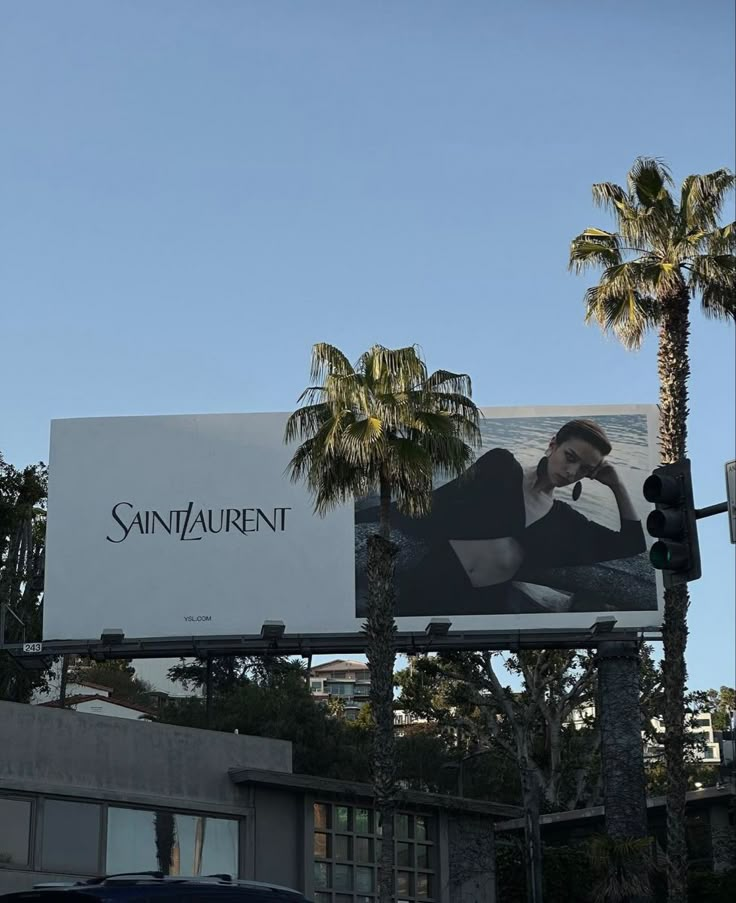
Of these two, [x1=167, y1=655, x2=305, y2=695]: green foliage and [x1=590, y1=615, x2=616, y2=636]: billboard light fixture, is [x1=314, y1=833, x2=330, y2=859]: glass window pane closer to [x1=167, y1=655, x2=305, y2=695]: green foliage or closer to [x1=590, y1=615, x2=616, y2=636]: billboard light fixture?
[x1=590, y1=615, x2=616, y2=636]: billboard light fixture

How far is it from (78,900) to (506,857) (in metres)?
31.0

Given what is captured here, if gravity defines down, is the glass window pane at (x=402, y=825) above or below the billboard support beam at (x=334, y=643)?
below

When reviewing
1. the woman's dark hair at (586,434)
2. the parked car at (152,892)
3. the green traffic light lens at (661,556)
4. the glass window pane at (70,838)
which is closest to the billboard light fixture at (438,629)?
the woman's dark hair at (586,434)

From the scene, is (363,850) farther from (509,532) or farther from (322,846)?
(509,532)

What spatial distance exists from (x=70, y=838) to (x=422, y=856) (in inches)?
327

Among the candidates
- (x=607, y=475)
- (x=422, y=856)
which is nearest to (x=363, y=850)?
(x=422, y=856)

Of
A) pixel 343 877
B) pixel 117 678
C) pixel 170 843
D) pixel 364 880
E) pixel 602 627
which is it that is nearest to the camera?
pixel 170 843

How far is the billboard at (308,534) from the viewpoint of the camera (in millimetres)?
43406

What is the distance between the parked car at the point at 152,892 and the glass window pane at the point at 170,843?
10303 millimetres

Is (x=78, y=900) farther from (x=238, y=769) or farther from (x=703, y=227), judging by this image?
(x=703, y=227)

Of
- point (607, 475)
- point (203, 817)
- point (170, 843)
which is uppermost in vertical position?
point (607, 475)

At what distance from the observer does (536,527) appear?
1757 inches

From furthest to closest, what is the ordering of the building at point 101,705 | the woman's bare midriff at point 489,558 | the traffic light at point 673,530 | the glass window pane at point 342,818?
the building at point 101,705
the woman's bare midriff at point 489,558
the glass window pane at point 342,818
the traffic light at point 673,530

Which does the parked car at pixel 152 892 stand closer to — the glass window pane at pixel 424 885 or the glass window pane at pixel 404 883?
the glass window pane at pixel 404 883
